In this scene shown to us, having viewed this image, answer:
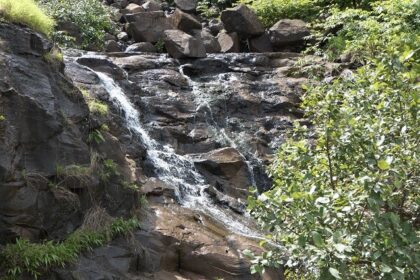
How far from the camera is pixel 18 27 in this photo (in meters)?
8.04

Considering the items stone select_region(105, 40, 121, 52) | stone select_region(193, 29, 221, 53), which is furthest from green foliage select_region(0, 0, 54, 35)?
stone select_region(193, 29, 221, 53)

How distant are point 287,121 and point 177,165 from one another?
4336 mm

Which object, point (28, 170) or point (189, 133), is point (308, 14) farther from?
point (28, 170)

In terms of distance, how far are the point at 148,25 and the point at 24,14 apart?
11018mm

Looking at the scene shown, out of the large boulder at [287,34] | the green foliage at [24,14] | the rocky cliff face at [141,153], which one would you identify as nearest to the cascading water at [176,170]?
the rocky cliff face at [141,153]

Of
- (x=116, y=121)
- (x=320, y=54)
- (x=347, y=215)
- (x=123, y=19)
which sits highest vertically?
(x=123, y=19)

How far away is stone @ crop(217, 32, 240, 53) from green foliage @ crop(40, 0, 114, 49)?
14.7 feet

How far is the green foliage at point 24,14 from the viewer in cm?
802

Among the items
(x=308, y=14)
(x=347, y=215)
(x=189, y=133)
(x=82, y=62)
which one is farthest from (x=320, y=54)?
(x=347, y=215)

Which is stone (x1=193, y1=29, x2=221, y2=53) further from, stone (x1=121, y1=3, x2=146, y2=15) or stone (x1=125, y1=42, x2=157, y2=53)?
stone (x1=121, y1=3, x2=146, y2=15)

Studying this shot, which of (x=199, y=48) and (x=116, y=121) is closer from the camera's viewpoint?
(x=116, y=121)

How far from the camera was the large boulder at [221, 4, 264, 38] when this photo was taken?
759 inches

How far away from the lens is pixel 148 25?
62.4ft

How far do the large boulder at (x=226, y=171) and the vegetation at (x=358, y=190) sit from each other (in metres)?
6.76
